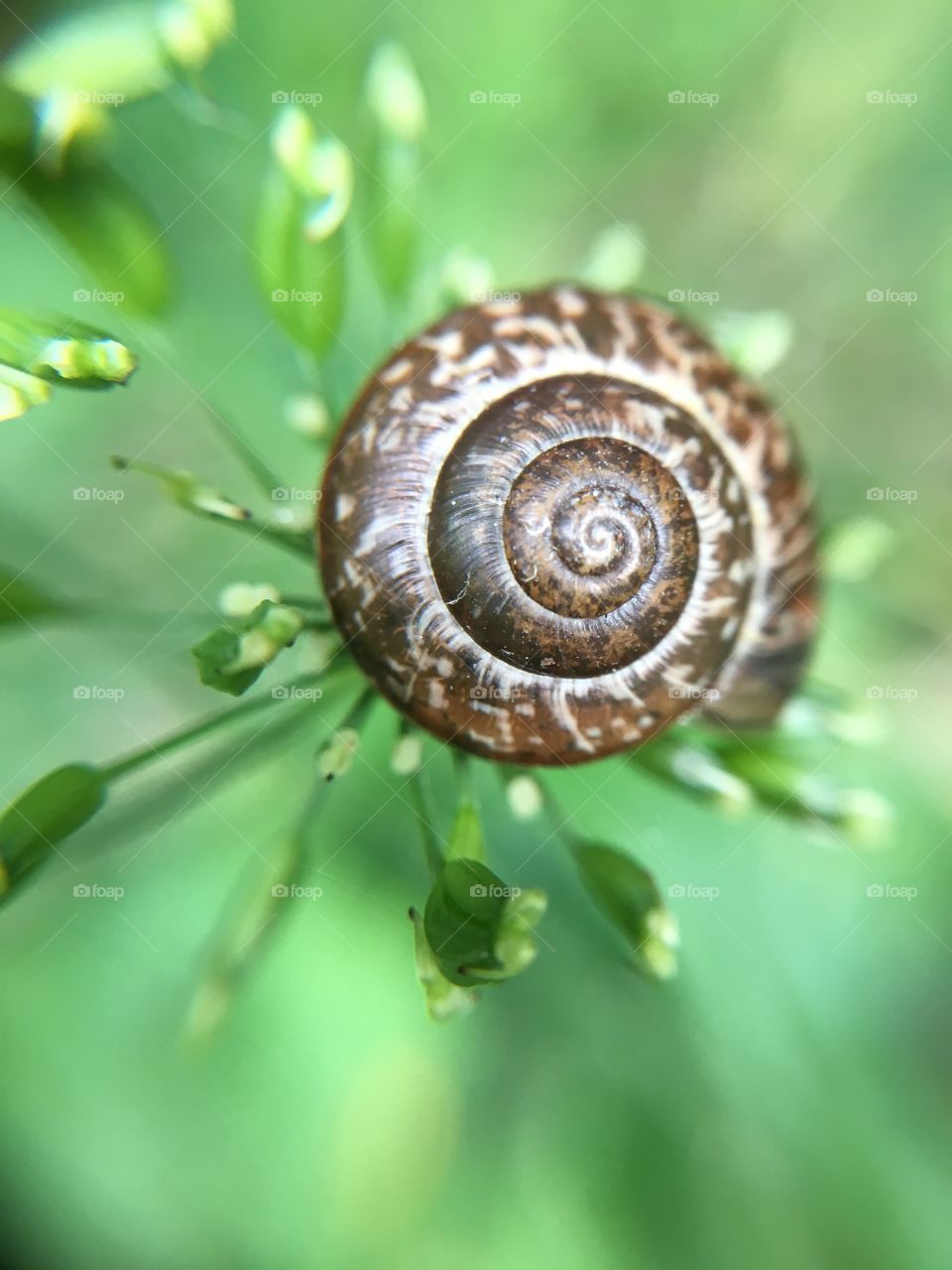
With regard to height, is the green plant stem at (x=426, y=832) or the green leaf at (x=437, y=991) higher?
the green plant stem at (x=426, y=832)

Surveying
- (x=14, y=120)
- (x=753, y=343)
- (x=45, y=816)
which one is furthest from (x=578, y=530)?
(x=14, y=120)

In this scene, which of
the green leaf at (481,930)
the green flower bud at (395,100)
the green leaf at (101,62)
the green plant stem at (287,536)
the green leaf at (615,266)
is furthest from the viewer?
the green leaf at (615,266)

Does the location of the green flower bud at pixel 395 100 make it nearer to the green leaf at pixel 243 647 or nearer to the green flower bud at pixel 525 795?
the green leaf at pixel 243 647

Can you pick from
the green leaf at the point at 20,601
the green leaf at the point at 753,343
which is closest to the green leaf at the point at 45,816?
the green leaf at the point at 20,601

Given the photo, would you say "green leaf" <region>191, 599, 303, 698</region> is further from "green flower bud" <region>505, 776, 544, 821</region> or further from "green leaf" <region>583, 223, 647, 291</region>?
"green leaf" <region>583, 223, 647, 291</region>

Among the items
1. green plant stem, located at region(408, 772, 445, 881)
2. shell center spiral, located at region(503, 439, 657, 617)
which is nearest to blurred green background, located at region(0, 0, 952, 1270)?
green plant stem, located at region(408, 772, 445, 881)

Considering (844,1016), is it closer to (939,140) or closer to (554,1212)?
(554,1212)
